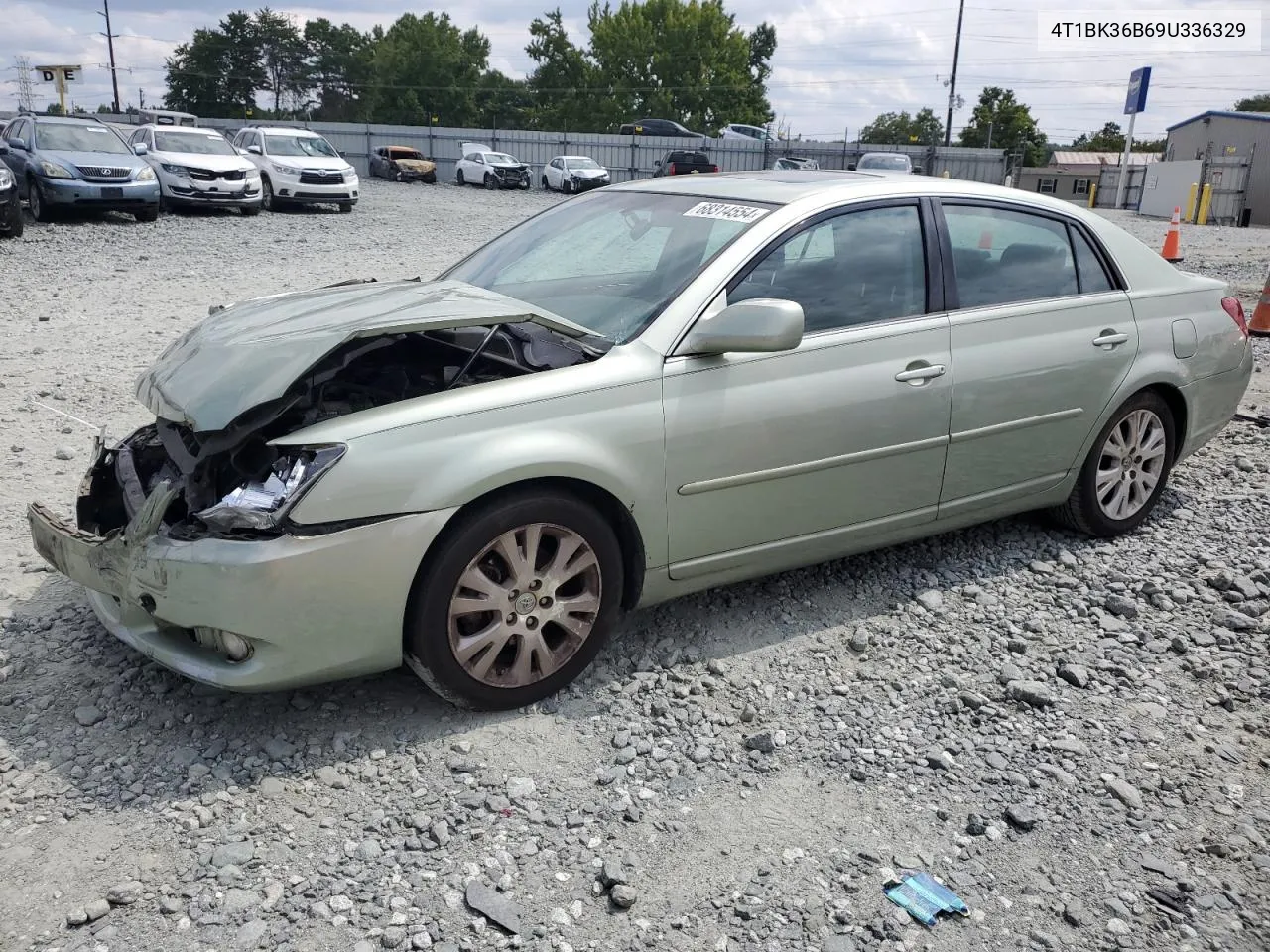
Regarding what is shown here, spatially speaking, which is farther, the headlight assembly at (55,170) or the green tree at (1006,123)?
the green tree at (1006,123)

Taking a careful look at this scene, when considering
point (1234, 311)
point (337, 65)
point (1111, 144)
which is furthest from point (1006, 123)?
point (1234, 311)

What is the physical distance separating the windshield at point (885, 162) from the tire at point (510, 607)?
2863 cm

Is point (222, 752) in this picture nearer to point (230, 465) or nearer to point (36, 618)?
point (230, 465)

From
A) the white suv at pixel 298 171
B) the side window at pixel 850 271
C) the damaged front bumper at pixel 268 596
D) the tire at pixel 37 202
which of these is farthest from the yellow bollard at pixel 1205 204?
the damaged front bumper at pixel 268 596

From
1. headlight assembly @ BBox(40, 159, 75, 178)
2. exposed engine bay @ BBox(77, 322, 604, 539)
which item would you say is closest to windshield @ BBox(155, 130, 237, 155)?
headlight assembly @ BBox(40, 159, 75, 178)

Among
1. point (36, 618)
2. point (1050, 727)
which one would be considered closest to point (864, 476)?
point (1050, 727)

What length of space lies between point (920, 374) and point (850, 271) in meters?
0.47

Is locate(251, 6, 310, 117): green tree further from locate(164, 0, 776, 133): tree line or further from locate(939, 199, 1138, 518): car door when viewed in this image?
locate(939, 199, 1138, 518): car door

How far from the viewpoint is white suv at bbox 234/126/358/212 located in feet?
69.0

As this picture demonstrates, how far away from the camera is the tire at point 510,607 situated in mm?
A: 3104

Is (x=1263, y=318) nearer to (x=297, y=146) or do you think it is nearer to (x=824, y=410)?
(x=824, y=410)

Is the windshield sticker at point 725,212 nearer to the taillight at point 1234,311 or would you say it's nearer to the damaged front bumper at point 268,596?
the damaged front bumper at point 268,596

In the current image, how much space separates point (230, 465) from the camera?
10.4 feet

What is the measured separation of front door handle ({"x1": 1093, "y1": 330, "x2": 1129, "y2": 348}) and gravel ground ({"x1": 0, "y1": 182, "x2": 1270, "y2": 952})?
963 millimetres
